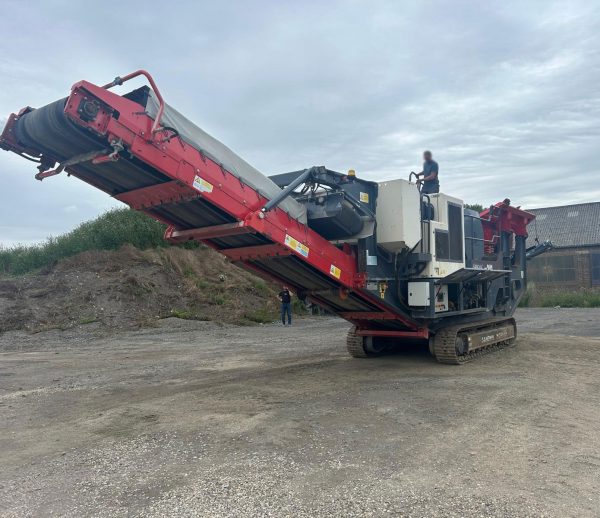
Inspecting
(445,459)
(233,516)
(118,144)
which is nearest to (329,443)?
(445,459)

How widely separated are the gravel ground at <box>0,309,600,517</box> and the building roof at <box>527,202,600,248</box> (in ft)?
85.8

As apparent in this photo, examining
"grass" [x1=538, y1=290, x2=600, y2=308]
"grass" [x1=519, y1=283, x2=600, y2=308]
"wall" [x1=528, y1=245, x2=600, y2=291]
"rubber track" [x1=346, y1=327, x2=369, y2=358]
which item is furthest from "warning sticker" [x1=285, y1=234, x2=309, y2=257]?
"wall" [x1=528, y1=245, x2=600, y2=291]

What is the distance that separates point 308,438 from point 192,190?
3084 mm

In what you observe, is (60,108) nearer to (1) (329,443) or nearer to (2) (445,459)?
(1) (329,443)

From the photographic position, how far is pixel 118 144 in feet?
18.8

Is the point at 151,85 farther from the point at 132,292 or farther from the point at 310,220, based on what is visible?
the point at 132,292

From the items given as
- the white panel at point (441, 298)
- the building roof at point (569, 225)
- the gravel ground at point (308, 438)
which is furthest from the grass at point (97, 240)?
the building roof at point (569, 225)

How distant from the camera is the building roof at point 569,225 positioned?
34.1m

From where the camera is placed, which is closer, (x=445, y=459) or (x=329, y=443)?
(x=445, y=459)

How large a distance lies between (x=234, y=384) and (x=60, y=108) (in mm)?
4750

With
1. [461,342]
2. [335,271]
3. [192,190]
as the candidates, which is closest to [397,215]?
[335,271]

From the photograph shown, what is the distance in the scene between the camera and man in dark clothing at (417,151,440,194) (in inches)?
384

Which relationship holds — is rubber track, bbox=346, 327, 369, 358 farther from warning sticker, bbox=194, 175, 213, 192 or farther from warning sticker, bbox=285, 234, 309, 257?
warning sticker, bbox=194, 175, 213, 192

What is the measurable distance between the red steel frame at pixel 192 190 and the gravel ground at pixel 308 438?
1862 millimetres
